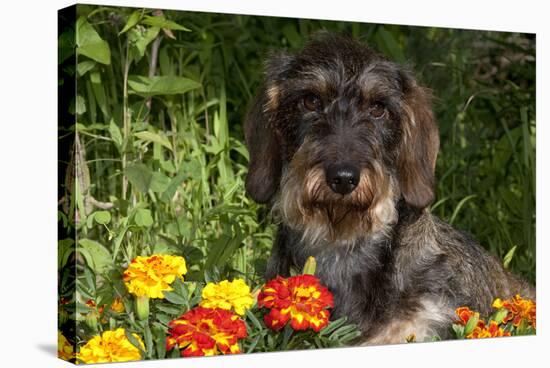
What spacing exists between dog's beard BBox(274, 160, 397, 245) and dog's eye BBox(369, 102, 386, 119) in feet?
1.07

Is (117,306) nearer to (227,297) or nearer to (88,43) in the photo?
(227,297)

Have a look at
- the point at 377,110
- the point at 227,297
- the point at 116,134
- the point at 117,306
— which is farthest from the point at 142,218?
the point at 377,110

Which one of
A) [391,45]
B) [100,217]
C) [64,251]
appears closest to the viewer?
[64,251]

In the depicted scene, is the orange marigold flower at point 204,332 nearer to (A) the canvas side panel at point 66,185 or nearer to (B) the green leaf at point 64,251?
(A) the canvas side panel at point 66,185

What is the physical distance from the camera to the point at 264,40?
8.08 m

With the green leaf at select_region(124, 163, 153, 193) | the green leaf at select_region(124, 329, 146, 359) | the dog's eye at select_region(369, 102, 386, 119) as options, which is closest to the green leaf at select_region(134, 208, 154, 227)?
the green leaf at select_region(124, 163, 153, 193)

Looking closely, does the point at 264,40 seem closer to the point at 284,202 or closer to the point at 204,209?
the point at 204,209

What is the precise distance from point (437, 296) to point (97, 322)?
1771mm

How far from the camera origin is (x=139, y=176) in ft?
20.2

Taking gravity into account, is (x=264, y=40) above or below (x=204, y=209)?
above

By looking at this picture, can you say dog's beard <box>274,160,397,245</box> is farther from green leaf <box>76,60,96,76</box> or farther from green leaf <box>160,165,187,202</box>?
green leaf <box>76,60,96,76</box>

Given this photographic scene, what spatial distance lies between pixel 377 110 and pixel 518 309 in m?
1.63

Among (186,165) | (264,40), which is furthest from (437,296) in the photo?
(264,40)

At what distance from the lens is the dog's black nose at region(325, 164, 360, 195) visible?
5.05 metres
